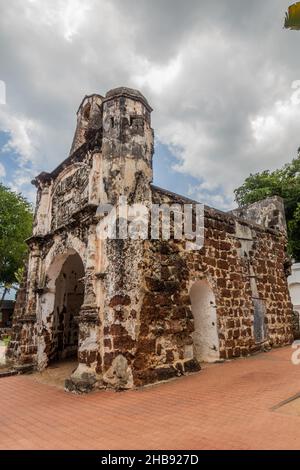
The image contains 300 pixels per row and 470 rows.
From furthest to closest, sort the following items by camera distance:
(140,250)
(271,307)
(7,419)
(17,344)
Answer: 1. (271,307)
2. (17,344)
3. (140,250)
4. (7,419)

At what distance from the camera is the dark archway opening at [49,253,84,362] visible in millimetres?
8602

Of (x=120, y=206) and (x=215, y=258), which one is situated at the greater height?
(x=120, y=206)

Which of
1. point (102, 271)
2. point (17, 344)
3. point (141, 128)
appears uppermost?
point (141, 128)

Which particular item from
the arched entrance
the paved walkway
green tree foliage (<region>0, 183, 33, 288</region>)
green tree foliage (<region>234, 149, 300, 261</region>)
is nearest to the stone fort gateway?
the arched entrance

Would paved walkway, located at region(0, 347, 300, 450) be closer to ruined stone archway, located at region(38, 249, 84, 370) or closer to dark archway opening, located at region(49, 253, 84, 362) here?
ruined stone archway, located at region(38, 249, 84, 370)

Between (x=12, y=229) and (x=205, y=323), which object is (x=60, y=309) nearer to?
(x=205, y=323)

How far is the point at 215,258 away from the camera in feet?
26.1

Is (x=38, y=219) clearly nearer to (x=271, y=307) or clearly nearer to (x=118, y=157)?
(x=118, y=157)

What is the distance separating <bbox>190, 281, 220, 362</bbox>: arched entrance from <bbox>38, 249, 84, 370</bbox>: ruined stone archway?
302cm

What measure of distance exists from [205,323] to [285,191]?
671 inches

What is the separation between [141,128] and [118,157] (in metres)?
0.85

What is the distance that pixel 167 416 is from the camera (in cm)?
378

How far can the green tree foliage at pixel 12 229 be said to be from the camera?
25.1m
